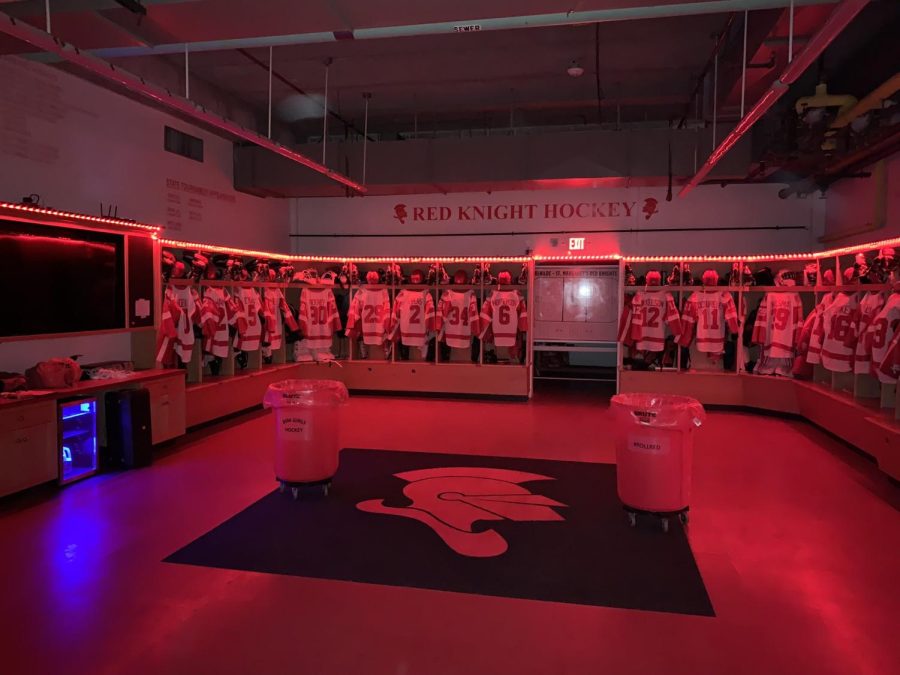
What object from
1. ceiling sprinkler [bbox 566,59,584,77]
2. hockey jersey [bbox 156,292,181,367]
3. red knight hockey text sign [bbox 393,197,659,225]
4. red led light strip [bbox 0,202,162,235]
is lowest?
hockey jersey [bbox 156,292,181,367]

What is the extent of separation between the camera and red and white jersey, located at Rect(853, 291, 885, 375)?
5746 mm

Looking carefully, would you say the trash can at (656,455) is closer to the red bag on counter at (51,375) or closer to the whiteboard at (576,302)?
the red bag on counter at (51,375)

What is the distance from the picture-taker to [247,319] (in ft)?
25.6

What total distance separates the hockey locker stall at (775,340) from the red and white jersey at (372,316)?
11.6 feet

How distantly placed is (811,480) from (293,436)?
433cm

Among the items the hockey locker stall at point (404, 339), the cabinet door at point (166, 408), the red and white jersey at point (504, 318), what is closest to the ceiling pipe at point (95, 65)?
the cabinet door at point (166, 408)

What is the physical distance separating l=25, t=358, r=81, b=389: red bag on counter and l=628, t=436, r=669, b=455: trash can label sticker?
15.0ft

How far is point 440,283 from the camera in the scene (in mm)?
9211

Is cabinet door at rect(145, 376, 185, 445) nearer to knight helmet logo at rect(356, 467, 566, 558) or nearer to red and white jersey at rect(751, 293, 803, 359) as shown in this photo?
knight helmet logo at rect(356, 467, 566, 558)

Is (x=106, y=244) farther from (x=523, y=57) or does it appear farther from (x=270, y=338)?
(x=523, y=57)

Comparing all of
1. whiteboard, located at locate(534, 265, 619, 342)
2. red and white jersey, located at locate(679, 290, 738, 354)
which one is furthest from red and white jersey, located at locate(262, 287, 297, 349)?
red and white jersey, located at locate(679, 290, 738, 354)

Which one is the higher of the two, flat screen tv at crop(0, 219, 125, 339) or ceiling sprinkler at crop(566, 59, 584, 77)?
ceiling sprinkler at crop(566, 59, 584, 77)

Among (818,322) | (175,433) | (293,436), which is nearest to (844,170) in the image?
(818,322)

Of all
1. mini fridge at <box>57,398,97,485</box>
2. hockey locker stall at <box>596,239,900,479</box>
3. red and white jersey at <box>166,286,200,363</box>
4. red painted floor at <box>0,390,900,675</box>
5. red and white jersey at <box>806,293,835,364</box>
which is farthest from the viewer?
red and white jersey at <box>806,293,835,364</box>
